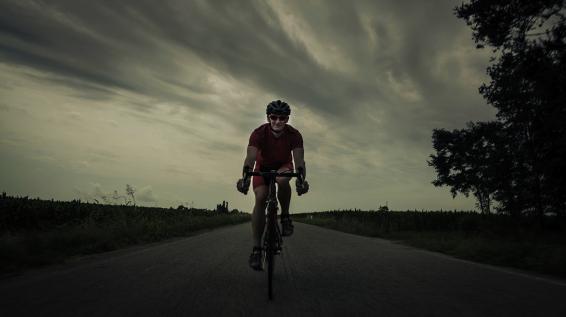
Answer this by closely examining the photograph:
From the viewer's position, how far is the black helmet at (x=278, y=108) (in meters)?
5.36

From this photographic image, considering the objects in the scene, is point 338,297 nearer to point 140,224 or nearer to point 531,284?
point 531,284

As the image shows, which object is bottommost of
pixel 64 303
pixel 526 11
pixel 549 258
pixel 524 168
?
pixel 64 303

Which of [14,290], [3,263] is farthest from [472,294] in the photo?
[3,263]

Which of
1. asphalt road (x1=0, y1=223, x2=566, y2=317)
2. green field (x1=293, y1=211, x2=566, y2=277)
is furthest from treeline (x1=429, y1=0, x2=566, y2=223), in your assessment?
asphalt road (x1=0, y1=223, x2=566, y2=317)

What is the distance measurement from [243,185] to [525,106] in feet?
63.5

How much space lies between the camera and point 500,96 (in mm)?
18828

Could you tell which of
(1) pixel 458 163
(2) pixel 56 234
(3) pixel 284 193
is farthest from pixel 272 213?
(1) pixel 458 163

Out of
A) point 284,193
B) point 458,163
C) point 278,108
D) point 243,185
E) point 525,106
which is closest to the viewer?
point 243,185

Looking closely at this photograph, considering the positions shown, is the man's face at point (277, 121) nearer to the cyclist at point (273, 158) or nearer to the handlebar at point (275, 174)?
the cyclist at point (273, 158)

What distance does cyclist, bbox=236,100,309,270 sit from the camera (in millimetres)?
5285

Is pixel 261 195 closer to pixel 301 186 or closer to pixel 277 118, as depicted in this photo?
pixel 301 186

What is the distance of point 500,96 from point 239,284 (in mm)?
17988

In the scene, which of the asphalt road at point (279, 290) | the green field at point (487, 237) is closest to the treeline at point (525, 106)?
the green field at point (487, 237)

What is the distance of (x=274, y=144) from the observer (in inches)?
222
